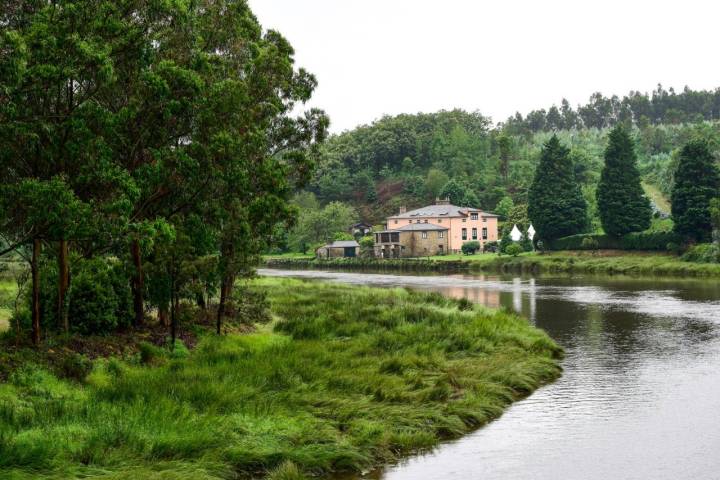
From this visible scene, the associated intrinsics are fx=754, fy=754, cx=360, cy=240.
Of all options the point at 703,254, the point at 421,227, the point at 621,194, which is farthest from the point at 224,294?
the point at 421,227

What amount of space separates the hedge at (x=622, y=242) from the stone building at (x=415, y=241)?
87.9ft

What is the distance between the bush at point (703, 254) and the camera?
211 feet

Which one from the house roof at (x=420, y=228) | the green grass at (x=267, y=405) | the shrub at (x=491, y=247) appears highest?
the house roof at (x=420, y=228)

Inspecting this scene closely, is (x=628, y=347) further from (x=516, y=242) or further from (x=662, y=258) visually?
(x=516, y=242)

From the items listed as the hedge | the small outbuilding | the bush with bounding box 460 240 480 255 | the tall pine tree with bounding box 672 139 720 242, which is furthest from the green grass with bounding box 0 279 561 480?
the small outbuilding

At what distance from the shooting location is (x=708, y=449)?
1506 centimetres

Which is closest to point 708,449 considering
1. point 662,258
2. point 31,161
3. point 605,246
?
point 31,161

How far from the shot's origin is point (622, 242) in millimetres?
78188

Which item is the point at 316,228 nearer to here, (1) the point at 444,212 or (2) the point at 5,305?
(1) the point at 444,212

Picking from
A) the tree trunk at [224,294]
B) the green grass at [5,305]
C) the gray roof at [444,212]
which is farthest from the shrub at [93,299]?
the gray roof at [444,212]

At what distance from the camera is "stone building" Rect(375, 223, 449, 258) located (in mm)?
113250

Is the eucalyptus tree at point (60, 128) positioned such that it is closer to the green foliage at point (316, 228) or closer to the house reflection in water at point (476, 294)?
the house reflection in water at point (476, 294)

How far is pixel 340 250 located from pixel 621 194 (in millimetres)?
53215

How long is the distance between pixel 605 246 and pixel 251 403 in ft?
231
